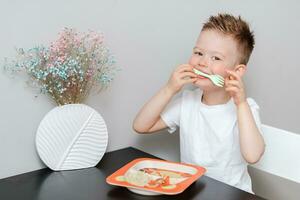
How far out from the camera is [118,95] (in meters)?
1.16

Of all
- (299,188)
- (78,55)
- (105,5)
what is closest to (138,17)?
(105,5)

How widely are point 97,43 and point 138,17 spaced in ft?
0.52

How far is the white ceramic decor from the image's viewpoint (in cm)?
99

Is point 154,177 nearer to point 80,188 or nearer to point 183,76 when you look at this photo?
point 80,188

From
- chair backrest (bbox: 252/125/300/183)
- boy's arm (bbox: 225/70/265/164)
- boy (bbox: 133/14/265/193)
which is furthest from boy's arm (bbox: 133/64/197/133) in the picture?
chair backrest (bbox: 252/125/300/183)

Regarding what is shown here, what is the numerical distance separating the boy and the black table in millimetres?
137

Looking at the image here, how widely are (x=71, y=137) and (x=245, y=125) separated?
43 cm

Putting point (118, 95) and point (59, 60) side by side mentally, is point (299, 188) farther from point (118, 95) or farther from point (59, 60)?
point (59, 60)

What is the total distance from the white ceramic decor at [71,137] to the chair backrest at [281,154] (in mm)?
468

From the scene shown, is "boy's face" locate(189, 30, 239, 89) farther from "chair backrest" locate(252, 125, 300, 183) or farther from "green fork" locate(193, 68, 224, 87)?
"chair backrest" locate(252, 125, 300, 183)

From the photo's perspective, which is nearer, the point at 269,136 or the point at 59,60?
the point at 59,60

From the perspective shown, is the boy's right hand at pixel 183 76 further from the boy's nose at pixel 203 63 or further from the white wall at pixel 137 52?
the white wall at pixel 137 52

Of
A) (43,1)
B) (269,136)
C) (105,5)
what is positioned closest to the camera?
(43,1)

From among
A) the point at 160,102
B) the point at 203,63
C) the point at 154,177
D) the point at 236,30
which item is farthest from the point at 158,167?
the point at 236,30
